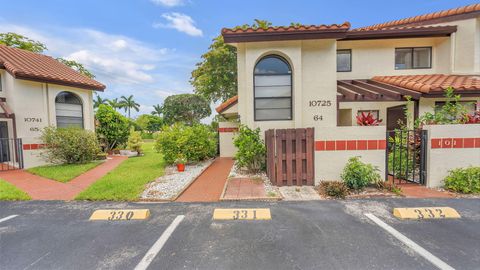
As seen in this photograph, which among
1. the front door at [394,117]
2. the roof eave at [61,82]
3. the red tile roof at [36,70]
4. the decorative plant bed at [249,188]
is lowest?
the decorative plant bed at [249,188]

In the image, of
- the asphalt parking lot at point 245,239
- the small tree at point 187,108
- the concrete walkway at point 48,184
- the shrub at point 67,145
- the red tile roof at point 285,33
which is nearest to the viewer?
the asphalt parking lot at point 245,239

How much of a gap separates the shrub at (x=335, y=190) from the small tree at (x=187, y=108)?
23.1m

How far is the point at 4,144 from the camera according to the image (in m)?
9.89

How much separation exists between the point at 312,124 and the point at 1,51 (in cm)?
1618

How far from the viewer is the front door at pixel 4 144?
9.56m

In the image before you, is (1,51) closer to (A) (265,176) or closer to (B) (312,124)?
(A) (265,176)

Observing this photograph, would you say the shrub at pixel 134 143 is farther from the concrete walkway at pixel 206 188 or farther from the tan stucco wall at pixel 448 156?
the tan stucco wall at pixel 448 156

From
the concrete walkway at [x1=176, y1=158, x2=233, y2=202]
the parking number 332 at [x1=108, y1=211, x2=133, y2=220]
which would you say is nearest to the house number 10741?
the concrete walkway at [x1=176, y1=158, x2=233, y2=202]

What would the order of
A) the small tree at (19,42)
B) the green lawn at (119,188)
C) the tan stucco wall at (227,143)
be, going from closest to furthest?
the green lawn at (119,188) < the tan stucco wall at (227,143) < the small tree at (19,42)

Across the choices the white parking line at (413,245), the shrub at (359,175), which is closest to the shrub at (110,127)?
the shrub at (359,175)

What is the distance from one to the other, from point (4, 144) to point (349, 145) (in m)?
15.3

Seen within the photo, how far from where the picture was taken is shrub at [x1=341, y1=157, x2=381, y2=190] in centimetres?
527

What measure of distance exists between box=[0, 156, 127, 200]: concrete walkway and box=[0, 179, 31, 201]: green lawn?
14 centimetres

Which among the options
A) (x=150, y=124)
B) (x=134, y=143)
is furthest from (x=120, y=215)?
(x=150, y=124)
